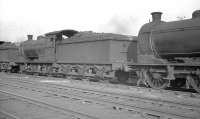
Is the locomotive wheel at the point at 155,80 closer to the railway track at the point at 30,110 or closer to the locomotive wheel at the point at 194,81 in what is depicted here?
the locomotive wheel at the point at 194,81

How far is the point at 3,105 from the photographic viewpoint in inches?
318

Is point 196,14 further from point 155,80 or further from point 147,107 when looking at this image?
point 147,107

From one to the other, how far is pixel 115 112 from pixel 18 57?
18.9 meters

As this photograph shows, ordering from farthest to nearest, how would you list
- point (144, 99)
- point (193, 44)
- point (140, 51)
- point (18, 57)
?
point (18, 57), point (140, 51), point (193, 44), point (144, 99)

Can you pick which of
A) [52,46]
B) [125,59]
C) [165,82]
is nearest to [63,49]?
[52,46]

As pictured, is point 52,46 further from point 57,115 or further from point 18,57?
point 57,115

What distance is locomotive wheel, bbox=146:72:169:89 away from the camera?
11.9 metres

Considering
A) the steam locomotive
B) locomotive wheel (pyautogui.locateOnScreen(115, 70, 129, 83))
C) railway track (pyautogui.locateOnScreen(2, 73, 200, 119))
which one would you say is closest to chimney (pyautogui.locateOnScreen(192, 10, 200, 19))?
the steam locomotive

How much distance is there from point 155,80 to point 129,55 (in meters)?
3.39

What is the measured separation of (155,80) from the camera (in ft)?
40.7

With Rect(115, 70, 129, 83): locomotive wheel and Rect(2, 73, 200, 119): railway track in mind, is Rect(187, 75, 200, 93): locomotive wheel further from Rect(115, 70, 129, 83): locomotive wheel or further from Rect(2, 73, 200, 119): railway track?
Rect(115, 70, 129, 83): locomotive wheel

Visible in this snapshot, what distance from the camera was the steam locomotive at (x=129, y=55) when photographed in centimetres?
1077

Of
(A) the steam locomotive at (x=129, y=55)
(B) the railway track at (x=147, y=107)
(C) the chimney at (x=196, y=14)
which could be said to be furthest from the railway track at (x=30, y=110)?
(C) the chimney at (x=196, y=14)

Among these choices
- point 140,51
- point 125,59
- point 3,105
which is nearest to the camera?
point 3,105
